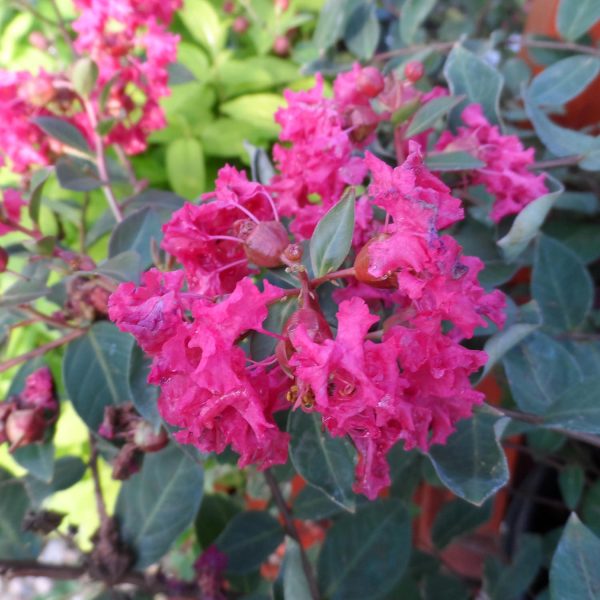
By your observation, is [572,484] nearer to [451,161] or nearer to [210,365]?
[451,161]

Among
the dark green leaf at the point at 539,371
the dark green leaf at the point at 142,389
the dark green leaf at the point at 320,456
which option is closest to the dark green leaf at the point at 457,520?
the dark green leaf at the point at 539,371

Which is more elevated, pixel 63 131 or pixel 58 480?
pixel 63 131

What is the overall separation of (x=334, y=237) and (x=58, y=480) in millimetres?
538

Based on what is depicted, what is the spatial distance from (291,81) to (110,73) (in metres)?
0.66

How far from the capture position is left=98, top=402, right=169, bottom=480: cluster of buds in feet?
2.09

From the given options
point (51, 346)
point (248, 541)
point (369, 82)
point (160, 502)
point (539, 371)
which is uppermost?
point (369, 82)

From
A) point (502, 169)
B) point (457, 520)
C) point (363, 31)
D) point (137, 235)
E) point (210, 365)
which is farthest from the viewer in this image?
point (363, 31)

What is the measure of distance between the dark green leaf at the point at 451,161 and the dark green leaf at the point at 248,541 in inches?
20.2

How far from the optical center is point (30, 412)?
670 millimetres

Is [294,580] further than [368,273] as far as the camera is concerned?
Yes

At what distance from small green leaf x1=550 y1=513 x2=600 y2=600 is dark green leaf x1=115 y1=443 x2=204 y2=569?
1.31 ft

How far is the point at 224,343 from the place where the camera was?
16.6 inches

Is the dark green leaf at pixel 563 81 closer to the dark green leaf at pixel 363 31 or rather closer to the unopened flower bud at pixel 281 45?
the dark green leaf at pixel 363 31

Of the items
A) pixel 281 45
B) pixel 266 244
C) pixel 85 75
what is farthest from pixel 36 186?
pixel 281 45
